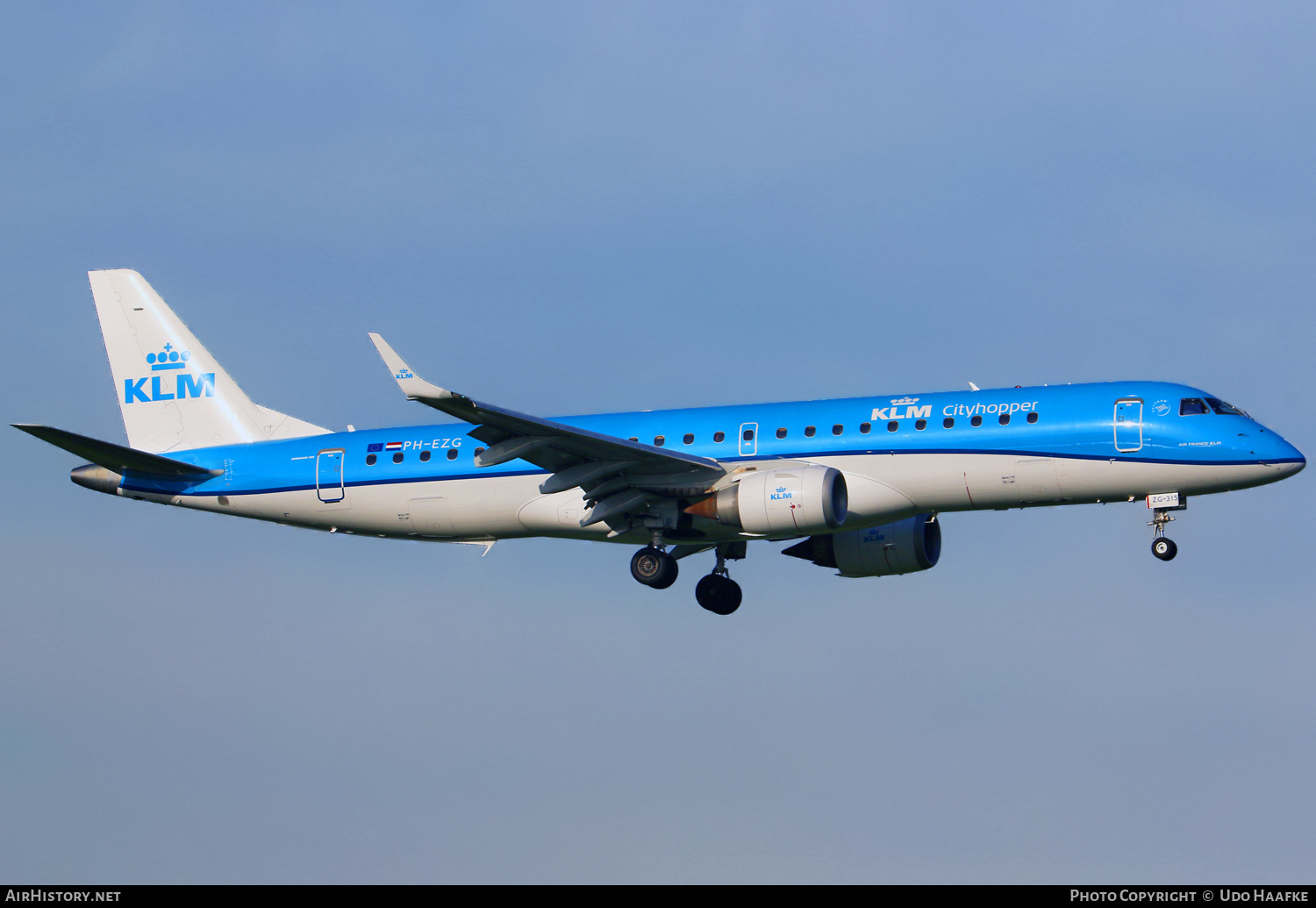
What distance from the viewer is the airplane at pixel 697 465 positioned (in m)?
39.4

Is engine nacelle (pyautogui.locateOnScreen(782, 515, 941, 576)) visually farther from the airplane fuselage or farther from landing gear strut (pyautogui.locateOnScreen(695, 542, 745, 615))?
the airplane fuselage

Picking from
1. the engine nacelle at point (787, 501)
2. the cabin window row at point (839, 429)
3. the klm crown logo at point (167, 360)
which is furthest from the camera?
the klm crown logo at point (167, 360)

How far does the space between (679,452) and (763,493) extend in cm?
317

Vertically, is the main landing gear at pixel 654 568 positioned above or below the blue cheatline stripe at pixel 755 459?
below

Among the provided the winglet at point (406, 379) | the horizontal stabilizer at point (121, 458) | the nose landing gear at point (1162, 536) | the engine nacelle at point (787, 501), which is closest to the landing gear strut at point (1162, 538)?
the nose landing gear at point (1162, 536)

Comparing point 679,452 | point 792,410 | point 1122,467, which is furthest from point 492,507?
point 1122,467

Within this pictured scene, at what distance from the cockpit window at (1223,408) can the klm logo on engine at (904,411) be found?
6.49 meters

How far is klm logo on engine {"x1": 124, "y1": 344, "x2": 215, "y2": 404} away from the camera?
4853 centimetres

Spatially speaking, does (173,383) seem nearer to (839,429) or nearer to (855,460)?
(839,429)

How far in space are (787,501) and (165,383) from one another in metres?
19.5

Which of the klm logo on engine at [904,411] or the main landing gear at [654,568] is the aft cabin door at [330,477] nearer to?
the main landing gear at [654,568]

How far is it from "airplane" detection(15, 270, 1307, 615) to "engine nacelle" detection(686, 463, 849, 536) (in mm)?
45

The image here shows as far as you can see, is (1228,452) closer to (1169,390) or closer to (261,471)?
(1169,390)

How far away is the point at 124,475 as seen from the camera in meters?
46.3
